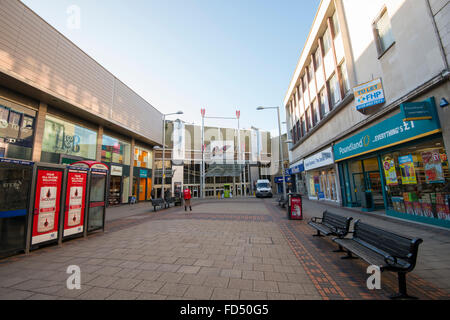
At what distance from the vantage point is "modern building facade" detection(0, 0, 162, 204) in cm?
1145

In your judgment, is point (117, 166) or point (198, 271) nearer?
point (198, 271)

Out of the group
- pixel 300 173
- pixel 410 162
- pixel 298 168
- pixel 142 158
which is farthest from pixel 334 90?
pixel 142 158

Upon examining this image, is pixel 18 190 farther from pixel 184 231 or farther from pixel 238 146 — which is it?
pixel 238 146

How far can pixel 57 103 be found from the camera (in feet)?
47.0

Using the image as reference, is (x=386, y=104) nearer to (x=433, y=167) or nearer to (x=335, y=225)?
(x=433, y=167)

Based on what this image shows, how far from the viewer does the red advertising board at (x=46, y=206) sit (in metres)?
5.40

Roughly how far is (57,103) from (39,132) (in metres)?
2.68

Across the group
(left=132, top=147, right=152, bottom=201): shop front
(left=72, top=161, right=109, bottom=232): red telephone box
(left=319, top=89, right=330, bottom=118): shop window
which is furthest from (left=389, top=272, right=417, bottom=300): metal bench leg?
(left=132, top=147, right=152, bottom=201): shop front

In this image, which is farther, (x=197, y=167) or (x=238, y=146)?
(x=238, y=146)

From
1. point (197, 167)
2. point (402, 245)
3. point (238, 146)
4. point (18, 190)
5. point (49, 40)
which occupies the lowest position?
point (402, 245)

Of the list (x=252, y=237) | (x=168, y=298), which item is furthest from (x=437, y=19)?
(x=168, y=298)

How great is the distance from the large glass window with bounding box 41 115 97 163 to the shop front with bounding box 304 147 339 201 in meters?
20.9

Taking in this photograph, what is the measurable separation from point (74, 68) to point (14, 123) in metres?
6.41

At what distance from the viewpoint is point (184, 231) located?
7.18 metres
